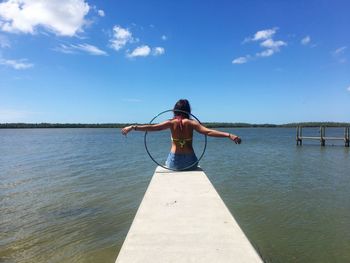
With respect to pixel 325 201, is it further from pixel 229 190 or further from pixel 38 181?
pixel 38 181

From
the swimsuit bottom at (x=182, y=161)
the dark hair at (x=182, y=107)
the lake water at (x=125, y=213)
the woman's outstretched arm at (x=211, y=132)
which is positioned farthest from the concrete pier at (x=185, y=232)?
the lake water at (x=125, y=213)

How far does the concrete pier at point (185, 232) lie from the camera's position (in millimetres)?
3473

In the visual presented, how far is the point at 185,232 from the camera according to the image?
13.5 feet

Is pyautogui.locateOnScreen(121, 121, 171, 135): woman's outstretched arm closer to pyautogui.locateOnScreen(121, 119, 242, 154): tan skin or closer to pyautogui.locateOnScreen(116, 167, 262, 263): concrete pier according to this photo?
pyautogui.locateOnScreen(121, 119, 242, 154): tan skin

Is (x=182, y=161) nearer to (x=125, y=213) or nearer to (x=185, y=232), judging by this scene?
(x=185, y=232)

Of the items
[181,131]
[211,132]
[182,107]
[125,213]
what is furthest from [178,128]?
[125,213]

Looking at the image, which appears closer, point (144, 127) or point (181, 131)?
point (144, 127)

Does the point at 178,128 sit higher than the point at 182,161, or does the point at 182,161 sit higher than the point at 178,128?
the point at 178,128

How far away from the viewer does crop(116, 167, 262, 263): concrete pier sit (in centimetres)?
347

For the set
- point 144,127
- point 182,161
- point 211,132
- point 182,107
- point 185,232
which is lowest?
point 185,232

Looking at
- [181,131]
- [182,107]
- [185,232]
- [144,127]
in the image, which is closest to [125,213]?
[181,131]

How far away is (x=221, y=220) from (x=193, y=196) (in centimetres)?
123

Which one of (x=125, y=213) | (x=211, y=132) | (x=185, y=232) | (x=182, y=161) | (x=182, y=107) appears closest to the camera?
(x=185, y=232)

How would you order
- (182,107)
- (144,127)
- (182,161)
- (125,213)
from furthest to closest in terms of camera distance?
1. (125,213)
2. (182,161)
3. (182,107)
4. (144,127)
